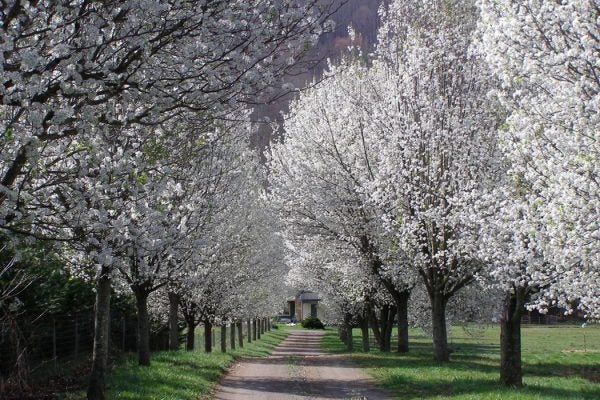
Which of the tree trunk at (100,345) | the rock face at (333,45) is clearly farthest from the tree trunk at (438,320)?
the tree trunk at (100,345)

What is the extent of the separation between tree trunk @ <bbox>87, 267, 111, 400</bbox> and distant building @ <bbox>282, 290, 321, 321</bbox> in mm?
107696

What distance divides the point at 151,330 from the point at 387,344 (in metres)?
11.5

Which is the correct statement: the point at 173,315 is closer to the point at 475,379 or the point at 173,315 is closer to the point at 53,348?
the point at 53,348

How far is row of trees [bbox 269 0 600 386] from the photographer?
878cm

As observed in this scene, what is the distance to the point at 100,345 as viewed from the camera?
13219mm

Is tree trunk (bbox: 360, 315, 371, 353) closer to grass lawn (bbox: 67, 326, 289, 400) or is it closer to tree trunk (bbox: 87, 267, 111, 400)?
grass lawn (bbox: 67, 326, 289, 400)

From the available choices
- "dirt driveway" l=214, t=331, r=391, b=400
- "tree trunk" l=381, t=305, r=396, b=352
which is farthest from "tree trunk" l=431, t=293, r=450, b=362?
"tree trunk" l=381, t=305, r=396, b=352

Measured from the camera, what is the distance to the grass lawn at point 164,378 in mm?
14094

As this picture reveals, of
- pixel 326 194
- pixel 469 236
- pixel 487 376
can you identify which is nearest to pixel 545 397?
pixel 469 236

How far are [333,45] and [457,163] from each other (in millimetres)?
8053

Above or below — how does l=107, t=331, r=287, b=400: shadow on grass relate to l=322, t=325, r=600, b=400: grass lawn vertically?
above

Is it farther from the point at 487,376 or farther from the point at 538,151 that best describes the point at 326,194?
the point at 538,151

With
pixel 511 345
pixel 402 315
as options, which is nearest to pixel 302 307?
pixel 402 315

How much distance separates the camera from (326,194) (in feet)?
78.5
